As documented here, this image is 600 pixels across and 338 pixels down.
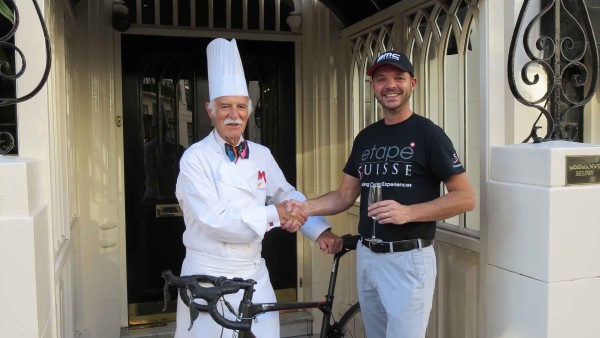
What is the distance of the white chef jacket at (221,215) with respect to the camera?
2.42m

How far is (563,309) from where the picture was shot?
2.41 meters

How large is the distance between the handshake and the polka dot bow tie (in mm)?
304

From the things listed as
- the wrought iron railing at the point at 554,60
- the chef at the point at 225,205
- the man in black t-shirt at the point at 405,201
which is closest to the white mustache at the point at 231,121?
the chef at the point at 225,205

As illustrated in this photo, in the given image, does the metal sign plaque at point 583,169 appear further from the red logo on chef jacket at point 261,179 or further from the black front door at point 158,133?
the black front door at point 158,133

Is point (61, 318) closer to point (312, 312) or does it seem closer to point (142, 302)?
point (142, 302)

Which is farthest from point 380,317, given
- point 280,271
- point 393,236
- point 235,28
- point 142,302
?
point 235,28

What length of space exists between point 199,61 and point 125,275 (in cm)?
172

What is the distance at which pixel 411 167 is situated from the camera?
2395 mm

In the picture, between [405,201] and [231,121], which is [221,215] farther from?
[405,201]

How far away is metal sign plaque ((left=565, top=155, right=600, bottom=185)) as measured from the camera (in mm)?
2398

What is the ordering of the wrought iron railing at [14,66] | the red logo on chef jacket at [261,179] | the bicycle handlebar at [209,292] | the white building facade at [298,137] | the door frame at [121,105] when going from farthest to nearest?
the door frame at [121,105], the red logo on chef jacket at [261,179], the white building facade at [298,137], the bicycle handlebar at [209,292], the wrought iron railing at [14,66]

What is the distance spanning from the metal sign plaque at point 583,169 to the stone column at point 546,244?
0.01m

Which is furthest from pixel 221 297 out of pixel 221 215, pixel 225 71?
pixel 225 71

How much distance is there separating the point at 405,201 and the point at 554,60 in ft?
3.38
